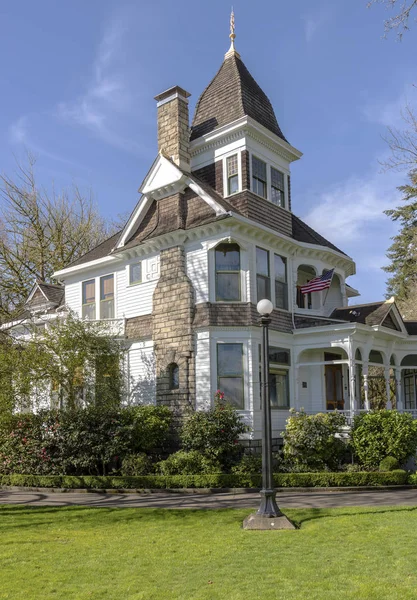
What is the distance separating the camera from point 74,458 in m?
18.4

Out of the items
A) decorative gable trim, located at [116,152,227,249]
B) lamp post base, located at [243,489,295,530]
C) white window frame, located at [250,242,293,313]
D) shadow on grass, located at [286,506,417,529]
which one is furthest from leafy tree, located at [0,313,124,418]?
lamp post base, located at [243,489,295,530]

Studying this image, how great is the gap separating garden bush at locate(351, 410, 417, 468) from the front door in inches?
179

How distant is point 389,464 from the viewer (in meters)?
16.4

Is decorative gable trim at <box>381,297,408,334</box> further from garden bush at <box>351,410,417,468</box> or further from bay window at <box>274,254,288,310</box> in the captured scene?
garden bush at <box>351,410,417,468</box>

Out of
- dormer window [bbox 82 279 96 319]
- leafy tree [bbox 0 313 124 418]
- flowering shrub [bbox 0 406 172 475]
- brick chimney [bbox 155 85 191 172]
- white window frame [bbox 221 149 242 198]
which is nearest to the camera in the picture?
flowering shrub [bbox 0 406 172 475]

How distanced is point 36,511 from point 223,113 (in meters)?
15.1

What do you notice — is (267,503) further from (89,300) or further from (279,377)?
(89,300)

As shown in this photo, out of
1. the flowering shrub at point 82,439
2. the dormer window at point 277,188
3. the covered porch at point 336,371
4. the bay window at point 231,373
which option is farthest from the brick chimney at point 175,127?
the flowering shrub at point 82,439

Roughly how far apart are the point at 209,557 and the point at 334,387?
15011mm

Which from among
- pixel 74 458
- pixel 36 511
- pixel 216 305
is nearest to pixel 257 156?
pixel 216 305

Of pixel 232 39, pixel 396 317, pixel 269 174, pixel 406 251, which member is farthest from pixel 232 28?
pixel 406 251

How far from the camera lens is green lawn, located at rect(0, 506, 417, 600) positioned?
257 inches

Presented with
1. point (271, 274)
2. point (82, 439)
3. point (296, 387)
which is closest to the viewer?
point (82, 439)

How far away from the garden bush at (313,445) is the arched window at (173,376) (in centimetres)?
424
